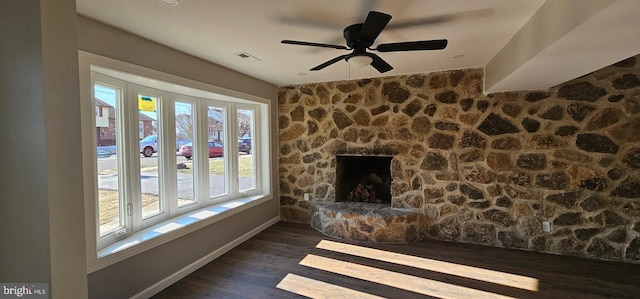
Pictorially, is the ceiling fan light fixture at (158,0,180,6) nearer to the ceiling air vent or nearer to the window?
the window

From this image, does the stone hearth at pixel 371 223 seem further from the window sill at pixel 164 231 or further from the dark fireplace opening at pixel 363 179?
the window sill at pixel 164 231

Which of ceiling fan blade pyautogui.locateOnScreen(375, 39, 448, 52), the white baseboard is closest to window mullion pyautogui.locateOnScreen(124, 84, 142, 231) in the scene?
the white baseboard

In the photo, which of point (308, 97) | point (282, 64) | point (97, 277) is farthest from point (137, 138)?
point (308, 97)

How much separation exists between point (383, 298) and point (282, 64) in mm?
2665

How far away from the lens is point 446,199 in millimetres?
3535

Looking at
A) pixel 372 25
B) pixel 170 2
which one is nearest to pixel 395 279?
pixel 372 25

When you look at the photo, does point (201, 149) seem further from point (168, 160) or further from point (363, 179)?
point (363, 179)

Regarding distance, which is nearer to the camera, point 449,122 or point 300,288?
point 300,288

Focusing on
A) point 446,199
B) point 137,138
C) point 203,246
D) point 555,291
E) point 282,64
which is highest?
point 282,64

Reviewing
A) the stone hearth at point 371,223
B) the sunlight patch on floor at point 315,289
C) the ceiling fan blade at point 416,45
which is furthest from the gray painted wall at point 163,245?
the ceiling fan blade at point 416,45

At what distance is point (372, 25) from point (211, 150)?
269cm

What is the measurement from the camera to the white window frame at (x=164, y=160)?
1927 millimetres

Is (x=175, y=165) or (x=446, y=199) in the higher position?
(x=175, y=165)

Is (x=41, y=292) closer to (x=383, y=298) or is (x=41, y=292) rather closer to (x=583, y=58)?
(x=383, y=298)
